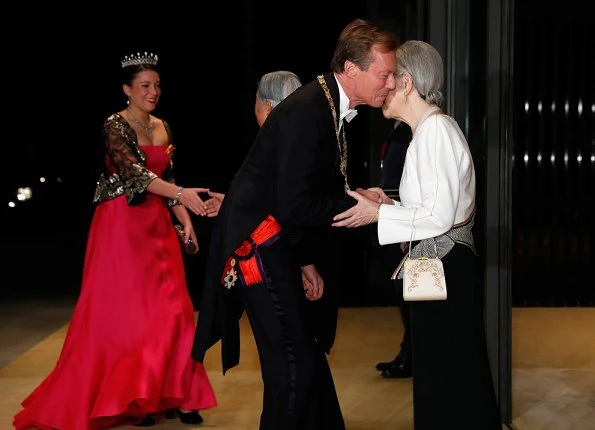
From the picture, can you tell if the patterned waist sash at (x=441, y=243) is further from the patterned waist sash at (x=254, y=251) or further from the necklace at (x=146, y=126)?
the necklace at (x=146, y=126)

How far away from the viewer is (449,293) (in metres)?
2.94

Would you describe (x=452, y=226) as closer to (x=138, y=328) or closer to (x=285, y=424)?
(x=285, y=424)

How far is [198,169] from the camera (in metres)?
14.4

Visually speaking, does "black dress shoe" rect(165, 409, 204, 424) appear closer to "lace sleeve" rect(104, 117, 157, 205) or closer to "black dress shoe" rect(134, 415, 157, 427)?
"black dress shoe" rect(134, 415, 157, 427)

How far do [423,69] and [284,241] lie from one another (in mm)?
657

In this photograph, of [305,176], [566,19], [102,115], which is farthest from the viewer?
[102,115]

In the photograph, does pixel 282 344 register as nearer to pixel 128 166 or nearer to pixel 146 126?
pixel 128 166

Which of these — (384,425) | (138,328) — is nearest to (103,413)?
(138,328)

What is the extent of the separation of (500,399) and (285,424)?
151 centimetres

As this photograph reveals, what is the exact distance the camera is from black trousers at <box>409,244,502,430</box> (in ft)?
9.64

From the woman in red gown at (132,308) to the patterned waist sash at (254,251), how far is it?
111cm

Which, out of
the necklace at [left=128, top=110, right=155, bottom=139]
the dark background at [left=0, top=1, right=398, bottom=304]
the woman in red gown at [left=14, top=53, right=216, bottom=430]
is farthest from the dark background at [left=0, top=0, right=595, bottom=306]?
the woman in red gown at [left=14, top=53, right=216, bottom=430]

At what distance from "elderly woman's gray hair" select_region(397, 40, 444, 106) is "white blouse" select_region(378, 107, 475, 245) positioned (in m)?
0.11
